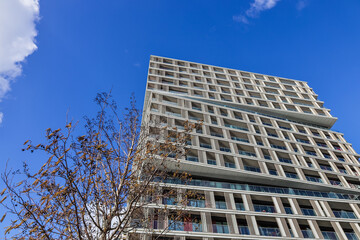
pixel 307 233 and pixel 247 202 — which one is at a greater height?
pixel 247 202

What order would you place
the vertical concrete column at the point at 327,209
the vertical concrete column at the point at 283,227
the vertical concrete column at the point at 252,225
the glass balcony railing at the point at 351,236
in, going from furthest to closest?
the vertical concrete column at the point at 327,209 → the glass balcony railing at the point at 351,236 → the vertical concrete column at the point at 283,227 → the vertical concrete column at the point at 252,225

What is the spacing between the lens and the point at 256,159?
1232 inches

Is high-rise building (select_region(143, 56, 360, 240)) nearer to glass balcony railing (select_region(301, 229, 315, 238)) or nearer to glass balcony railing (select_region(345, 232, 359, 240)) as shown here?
glass balcony railing (select_region(301, 229, 315, 238))

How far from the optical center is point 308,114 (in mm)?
44625

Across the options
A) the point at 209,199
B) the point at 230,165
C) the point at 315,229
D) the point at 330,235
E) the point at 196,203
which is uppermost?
the point at 230,165

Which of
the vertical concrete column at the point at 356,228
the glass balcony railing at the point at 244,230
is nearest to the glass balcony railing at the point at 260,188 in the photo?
the vertical concrete column at the point at 356,228

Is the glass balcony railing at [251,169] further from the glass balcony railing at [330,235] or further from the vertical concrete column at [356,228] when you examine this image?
the vertical concrete column at [356,228]

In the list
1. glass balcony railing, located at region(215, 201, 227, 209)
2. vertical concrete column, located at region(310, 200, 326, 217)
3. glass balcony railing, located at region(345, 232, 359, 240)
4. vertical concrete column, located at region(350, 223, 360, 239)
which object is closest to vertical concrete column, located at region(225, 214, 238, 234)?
glass balcony railing, located at region(215, 201, 227, 209)

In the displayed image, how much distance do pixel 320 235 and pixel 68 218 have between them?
86.6ft

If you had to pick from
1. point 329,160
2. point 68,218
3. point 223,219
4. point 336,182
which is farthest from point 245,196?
point 68,218

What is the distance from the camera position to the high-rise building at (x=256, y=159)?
24.1m

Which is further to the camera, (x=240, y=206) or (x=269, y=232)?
(x=240, y=206)

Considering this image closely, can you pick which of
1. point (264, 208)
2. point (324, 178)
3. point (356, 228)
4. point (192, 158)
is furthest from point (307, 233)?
point (192, 158)

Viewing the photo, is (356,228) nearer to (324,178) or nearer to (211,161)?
(324,178)
